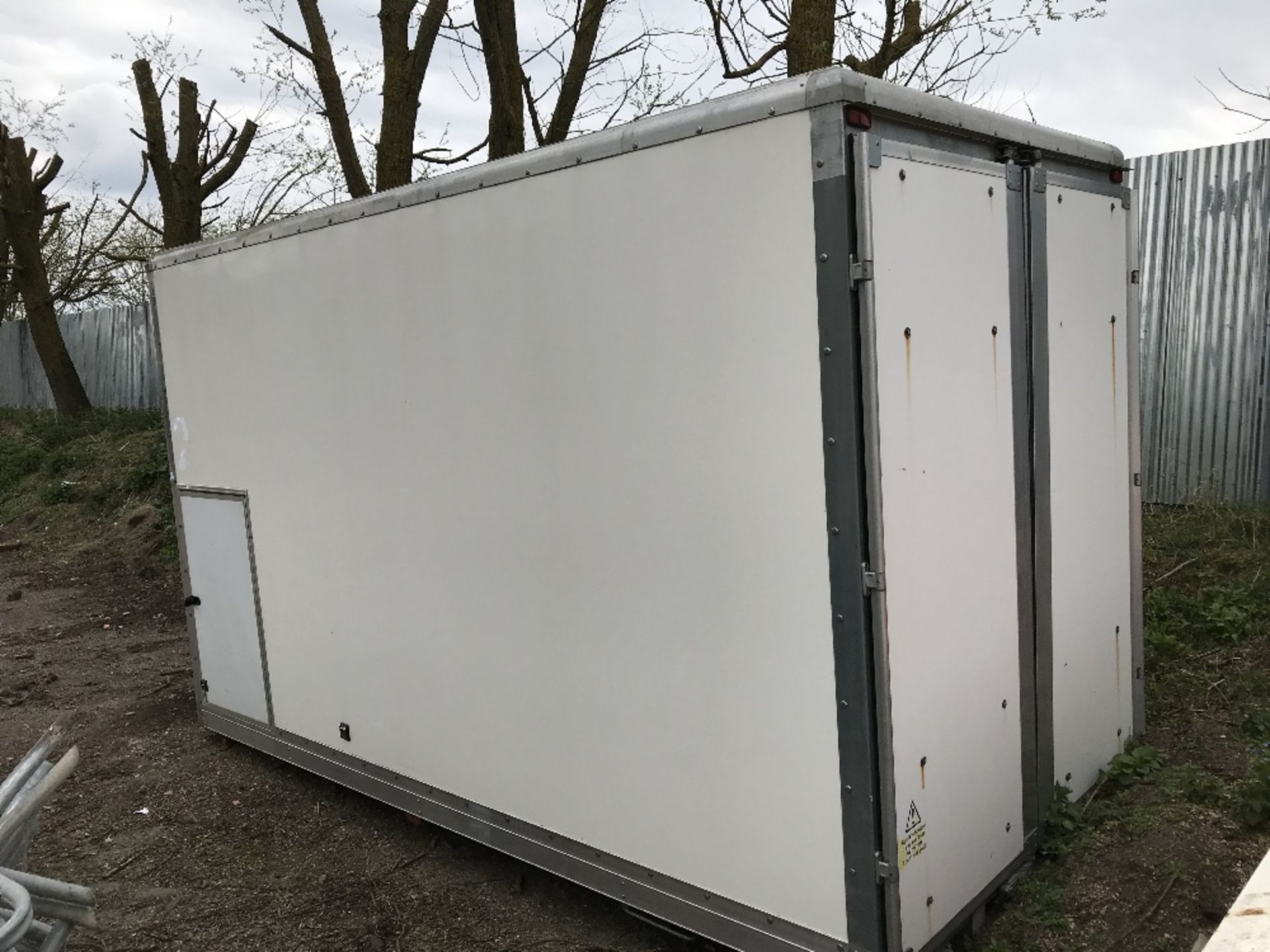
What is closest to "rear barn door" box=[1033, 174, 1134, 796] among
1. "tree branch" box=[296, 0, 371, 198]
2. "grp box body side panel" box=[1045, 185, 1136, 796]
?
"grp box body side panel" box=[1045, 185, 1136, 796]

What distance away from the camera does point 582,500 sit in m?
3.47

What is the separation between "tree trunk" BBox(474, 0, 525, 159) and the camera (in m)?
7.74

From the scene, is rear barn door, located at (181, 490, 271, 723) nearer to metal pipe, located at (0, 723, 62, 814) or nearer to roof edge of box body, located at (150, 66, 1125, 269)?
roof edge of box body, located at (150, 66, 1125, 269)

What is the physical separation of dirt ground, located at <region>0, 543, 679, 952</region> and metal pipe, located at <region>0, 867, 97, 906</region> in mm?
2051

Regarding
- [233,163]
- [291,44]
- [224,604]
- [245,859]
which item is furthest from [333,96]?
[245,859]

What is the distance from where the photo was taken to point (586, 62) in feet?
27.1

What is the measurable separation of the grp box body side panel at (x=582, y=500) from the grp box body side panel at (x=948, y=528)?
21 centimetres

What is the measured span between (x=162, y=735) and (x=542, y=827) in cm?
324

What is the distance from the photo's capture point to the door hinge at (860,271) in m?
2.69

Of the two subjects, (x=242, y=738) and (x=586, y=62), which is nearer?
(x=242, y=738)

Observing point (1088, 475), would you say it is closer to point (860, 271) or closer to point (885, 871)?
point (860, 271)

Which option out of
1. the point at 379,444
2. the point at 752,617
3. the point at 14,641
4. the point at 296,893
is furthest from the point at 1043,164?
the point at 14,641

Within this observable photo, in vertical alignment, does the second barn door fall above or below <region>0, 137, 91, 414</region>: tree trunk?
below

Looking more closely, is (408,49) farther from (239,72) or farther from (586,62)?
(239,72)
